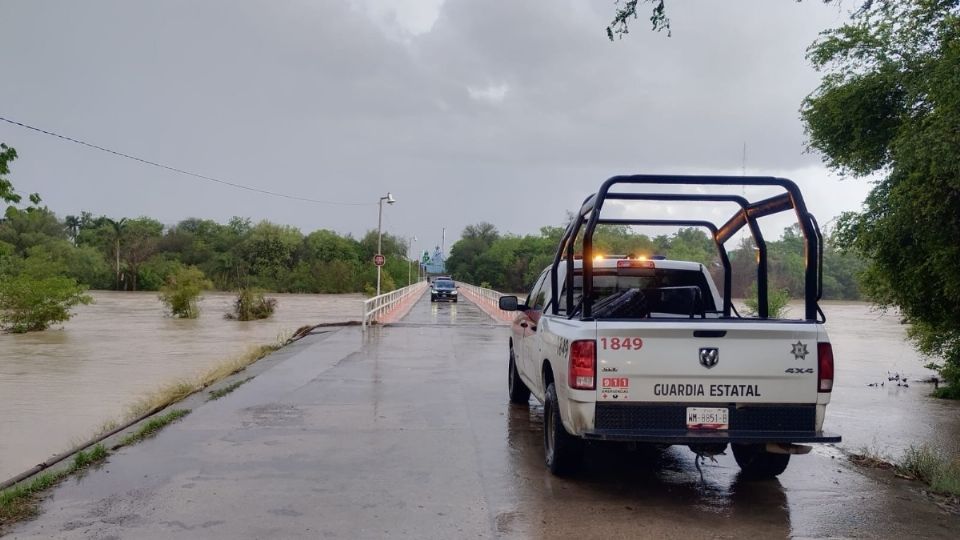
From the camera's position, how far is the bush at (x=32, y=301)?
93.0 ft

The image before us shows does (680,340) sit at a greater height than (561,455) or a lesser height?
greater

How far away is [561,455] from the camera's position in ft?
20.4

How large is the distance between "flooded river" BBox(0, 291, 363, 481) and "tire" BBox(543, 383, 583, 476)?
18.5ft

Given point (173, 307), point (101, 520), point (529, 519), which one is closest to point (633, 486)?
point (529, 519)

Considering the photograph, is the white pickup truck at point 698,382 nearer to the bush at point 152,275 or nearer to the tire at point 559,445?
the tire at point 559,445

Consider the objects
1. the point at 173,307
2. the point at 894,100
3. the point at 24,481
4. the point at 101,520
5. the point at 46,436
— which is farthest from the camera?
the point at 173,307

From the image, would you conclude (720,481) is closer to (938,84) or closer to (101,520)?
(101,520)

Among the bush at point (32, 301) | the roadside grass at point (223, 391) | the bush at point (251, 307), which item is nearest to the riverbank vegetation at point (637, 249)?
the bush at point (251, 307)

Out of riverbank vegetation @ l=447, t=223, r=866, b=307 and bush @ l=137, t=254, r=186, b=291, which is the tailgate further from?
bush @ l=137, t=254, r=186, b=291

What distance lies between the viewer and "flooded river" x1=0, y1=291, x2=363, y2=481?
10.4 metres

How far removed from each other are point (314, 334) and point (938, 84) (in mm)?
16974

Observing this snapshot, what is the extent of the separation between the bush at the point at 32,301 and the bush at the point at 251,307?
7.63 m

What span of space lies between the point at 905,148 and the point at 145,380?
14.4 metres

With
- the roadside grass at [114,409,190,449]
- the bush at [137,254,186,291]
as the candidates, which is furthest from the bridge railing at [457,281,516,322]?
the bush at [137,254,186,291]
